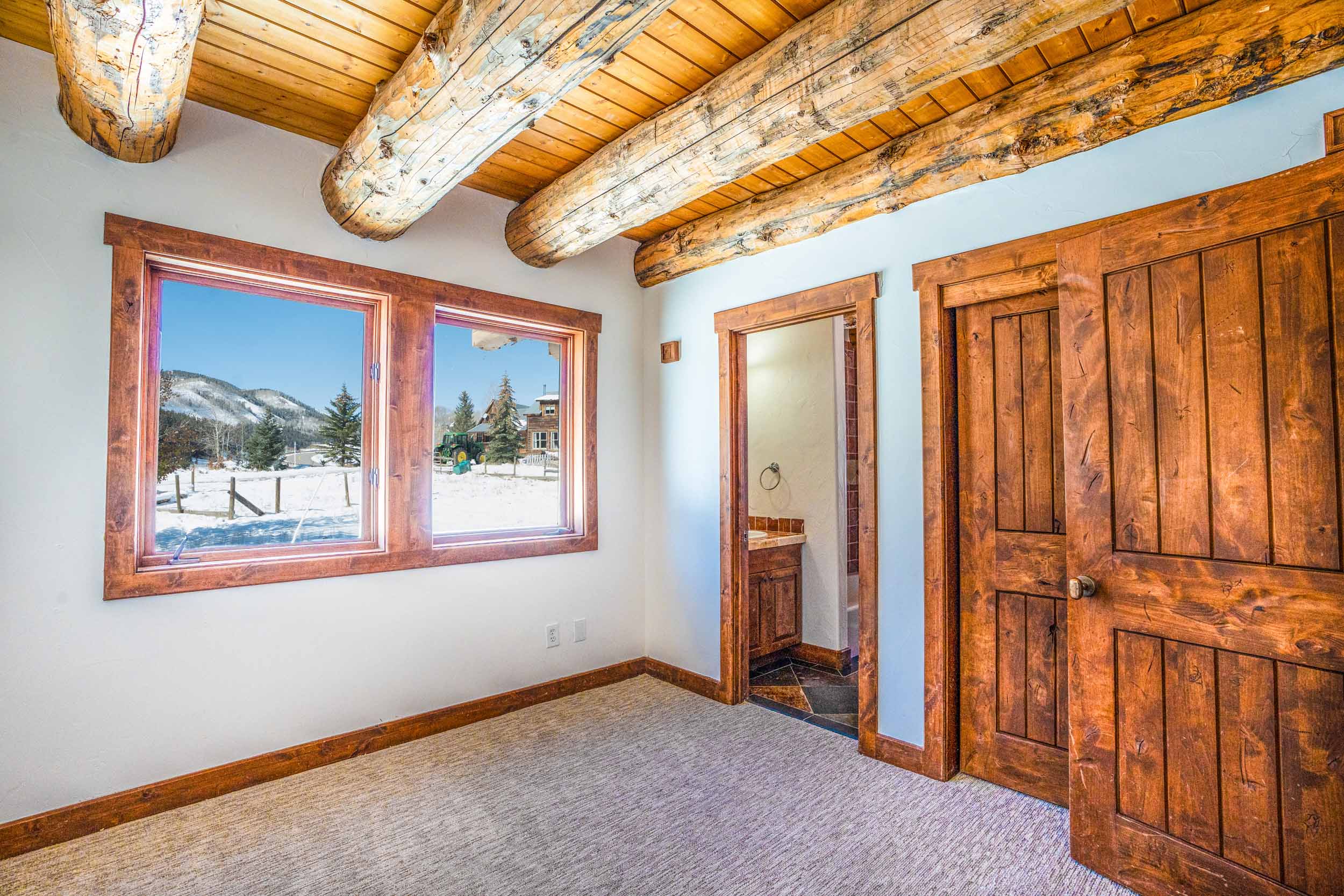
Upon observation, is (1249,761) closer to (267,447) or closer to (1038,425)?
(1038,425)

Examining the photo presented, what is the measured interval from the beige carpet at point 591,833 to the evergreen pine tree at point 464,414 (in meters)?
1.58

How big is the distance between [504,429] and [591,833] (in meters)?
2.12

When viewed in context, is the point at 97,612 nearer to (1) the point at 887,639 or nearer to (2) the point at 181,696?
(2) the point at 181,696

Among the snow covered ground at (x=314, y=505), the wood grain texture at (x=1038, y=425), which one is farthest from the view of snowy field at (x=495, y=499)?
the wood grain texture at (x=1038, y=425)

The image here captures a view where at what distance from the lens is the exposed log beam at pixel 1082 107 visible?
72.7 inches

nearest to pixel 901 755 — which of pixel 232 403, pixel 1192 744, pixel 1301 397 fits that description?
pixel 1192 744

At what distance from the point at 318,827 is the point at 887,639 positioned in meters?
2.38

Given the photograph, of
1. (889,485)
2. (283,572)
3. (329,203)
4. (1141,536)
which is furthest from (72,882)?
(1141,536)

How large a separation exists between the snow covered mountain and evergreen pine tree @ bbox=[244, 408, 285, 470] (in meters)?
0.03

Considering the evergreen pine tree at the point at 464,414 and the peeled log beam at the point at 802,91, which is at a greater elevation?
the peeled log beam at the point at 802,91

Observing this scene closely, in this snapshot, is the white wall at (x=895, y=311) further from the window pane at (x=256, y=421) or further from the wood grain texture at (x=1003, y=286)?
the window pane at (x=256, y=421)

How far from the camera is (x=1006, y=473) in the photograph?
262 centimetres

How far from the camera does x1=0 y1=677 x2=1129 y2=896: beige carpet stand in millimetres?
2027

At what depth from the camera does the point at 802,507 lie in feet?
15.0
